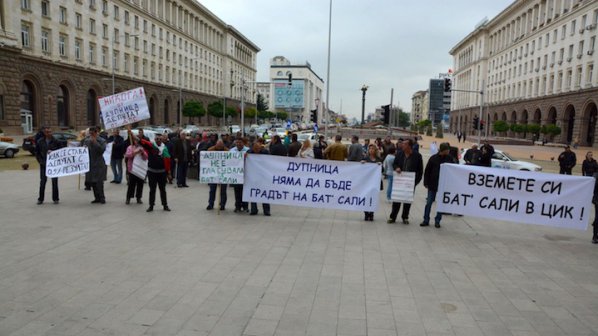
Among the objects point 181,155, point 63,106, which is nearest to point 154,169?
point 181,155

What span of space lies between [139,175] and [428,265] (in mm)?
7318

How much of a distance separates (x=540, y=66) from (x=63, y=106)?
67.5 metres

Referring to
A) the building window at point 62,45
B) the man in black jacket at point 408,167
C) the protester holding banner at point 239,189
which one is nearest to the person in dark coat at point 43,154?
the protester holding banner at point 239,189

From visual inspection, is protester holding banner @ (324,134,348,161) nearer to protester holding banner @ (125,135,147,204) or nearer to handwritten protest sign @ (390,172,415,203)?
handwritten protest sign @ (390,172,415,203)

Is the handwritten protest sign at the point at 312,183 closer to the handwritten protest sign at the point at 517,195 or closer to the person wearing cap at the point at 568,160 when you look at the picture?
the handwritten protest sign at the point at 517,195

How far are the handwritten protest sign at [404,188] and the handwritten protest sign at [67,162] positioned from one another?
7438 mm

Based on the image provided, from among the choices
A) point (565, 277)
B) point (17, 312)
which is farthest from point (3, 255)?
point (565, 277)

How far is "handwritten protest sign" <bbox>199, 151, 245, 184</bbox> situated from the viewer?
33.9ft

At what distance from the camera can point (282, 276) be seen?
6.14 meters

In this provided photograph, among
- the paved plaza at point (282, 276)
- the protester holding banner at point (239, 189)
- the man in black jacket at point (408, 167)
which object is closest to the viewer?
the paved plaza at point (282, 276)

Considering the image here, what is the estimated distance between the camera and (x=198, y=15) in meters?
89.6

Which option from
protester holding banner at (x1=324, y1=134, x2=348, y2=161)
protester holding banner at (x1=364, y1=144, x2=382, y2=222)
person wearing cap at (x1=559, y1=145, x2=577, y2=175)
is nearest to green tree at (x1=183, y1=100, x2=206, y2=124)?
person wearing cap at (x1=559, y1=145, x2=577, y2=175)

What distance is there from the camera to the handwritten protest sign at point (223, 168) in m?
10.3

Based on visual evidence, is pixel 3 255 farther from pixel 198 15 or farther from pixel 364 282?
pixel 198 15
